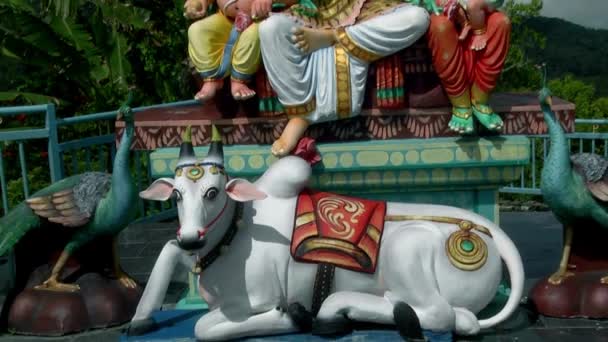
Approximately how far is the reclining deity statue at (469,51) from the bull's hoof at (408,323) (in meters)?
0.96

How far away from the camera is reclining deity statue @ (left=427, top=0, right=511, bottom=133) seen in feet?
11.6

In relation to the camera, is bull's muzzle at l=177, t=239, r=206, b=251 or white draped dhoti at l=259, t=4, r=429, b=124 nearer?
bull's muzzle at l=177, t=239, r=206, b=251

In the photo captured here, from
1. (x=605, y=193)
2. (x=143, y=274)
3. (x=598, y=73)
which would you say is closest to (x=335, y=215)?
(x=605, y=193)

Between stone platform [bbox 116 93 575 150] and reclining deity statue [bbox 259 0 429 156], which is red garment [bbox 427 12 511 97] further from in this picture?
stone platform [bbox 116 93 575 150]

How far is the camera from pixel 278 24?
11.3 ft

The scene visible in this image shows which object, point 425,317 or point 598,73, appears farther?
point 598,73

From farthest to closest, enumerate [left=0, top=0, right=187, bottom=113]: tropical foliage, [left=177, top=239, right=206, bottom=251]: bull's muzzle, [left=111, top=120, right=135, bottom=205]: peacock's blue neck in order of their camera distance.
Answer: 1. [left=0, top=0, right=187, bottom=113]: tropical foliage
2. [left=111, top=120, right=135, bottom=205]: peacock's blue neck
3. [left=177, top=239, right=206, bottom=251]: bull's muzzle

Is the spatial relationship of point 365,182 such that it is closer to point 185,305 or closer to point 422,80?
point 422,80

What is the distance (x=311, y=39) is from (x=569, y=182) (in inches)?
53.5

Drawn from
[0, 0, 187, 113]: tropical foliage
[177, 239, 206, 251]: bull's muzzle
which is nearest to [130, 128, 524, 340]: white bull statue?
[177, 239, 206, 251]: bull's muzzle

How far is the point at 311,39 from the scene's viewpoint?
356 centimetres

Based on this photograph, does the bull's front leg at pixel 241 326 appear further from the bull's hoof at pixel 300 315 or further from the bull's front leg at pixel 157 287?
the bull's front leg at pixel 157 287

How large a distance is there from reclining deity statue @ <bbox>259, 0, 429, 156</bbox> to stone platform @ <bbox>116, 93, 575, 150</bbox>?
105 mm

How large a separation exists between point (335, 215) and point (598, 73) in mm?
17044
